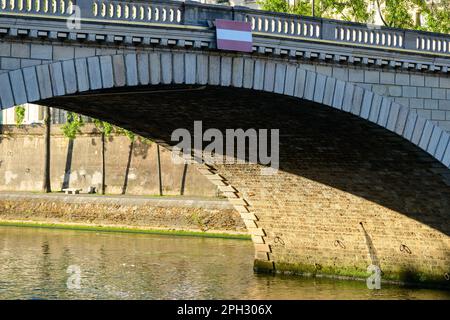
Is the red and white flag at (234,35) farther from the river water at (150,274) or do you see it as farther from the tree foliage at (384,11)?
the tree foliage at (384,11)

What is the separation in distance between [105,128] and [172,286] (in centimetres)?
2562

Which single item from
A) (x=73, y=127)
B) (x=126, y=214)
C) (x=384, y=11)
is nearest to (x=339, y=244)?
(x=384, y=11)

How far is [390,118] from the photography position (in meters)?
25.5

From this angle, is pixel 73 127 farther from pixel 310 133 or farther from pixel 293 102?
pixel 293 102

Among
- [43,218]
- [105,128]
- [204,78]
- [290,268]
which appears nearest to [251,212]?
[290,268]

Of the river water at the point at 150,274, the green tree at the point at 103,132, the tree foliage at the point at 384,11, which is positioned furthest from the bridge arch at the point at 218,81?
the green tree at the point at 103,132

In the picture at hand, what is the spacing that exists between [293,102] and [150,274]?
10.1 meters

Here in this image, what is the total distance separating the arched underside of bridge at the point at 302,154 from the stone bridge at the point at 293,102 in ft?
0.12

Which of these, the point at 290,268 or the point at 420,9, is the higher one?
the point at 420,9

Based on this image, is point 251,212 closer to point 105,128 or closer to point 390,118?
point 390,118

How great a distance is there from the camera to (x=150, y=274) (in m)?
32.9

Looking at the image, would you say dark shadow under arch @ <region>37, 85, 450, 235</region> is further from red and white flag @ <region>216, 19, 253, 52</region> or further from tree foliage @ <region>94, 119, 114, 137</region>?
tree foliage @ <region>94, 119, 114, 137</region>

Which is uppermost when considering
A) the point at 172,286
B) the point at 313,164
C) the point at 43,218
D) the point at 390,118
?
the point at 390,118

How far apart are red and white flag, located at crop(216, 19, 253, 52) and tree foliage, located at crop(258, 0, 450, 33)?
19.3 metres
